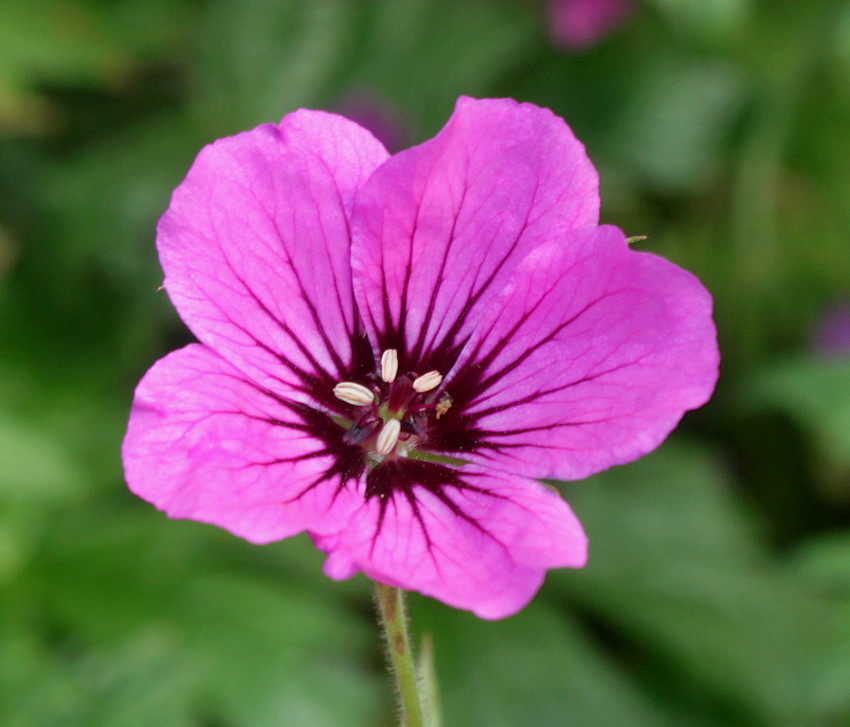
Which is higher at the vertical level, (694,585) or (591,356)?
(591,356)

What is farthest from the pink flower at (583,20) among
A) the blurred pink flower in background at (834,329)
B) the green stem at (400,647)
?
the green stem at (400,647)

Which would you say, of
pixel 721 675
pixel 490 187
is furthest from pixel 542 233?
pixel 721 675

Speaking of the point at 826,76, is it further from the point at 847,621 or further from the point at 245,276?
the point at 245,276

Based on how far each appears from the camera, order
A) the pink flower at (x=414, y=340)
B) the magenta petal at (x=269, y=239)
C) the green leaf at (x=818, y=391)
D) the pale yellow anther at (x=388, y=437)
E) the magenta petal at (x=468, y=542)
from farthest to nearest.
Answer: the green leaf at (x=818, y=391) < the pale yellow anther at (x=388, y=437) < the magenta petal at (x=269, y=239) < the pink flower at (x=414, y=340) < the magenta petal at (x=468, y=542)

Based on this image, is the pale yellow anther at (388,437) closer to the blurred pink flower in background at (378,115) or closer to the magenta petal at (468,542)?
the magenta petal at (468,542)

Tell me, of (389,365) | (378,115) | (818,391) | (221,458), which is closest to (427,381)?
(389,365)

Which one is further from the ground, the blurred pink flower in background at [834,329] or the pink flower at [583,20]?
the pink flower at [583,20]

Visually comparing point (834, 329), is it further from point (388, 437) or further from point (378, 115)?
point (388, 437)

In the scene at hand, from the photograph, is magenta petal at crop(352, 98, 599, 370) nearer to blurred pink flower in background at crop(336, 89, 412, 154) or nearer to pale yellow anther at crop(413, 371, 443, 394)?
pale yellow anther at crop(413, 371, 443, 394)
